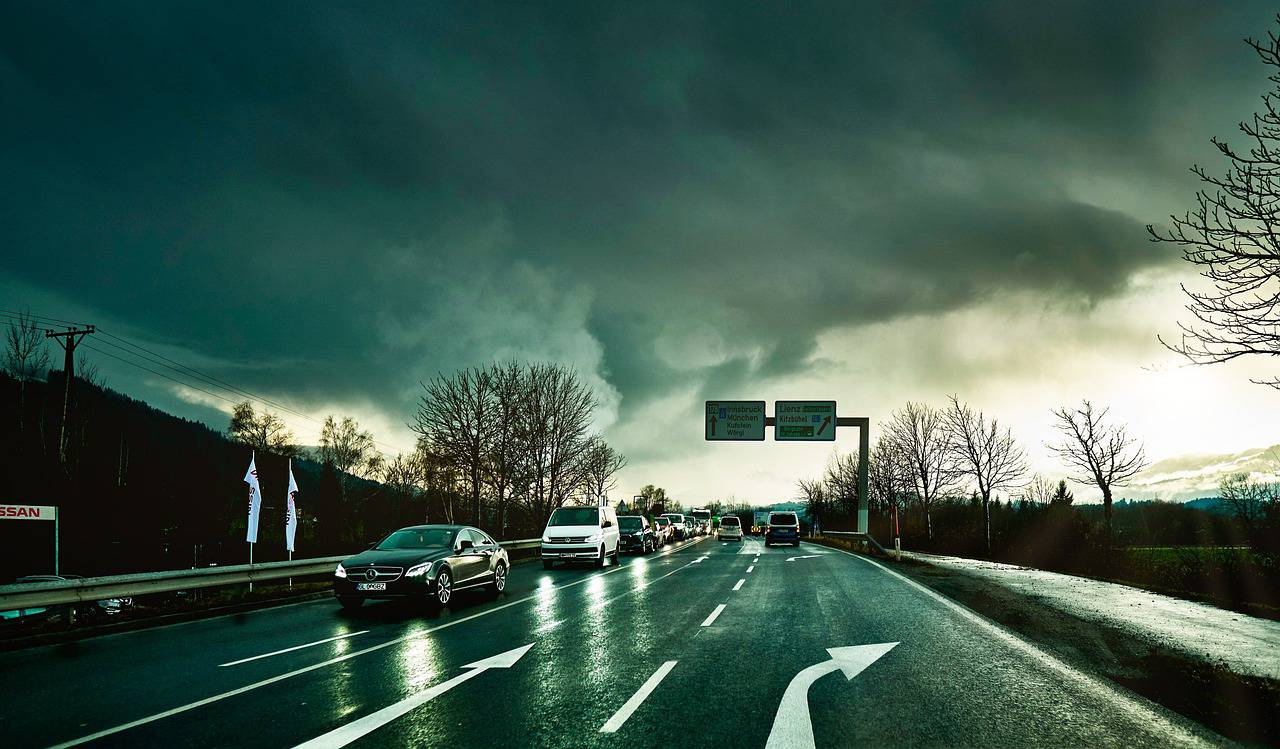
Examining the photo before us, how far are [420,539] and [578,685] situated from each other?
8886mm

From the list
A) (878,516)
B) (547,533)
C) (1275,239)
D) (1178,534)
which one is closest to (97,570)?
(547,533)

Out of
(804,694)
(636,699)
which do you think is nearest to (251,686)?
(636,699)

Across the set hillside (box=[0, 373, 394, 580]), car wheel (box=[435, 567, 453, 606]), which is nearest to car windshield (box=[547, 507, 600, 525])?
hillside (box=[0, 373, 394, 580])

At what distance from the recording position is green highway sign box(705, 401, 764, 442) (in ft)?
123

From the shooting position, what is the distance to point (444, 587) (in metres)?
13.2

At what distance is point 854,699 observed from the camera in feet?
20.0

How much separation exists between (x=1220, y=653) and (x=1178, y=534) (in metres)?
54.1

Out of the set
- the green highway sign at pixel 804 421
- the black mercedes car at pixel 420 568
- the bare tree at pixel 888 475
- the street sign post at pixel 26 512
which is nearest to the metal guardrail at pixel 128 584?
the black mercedes car at pixel 420 568

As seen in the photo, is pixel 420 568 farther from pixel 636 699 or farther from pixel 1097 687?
pixel 1097 687

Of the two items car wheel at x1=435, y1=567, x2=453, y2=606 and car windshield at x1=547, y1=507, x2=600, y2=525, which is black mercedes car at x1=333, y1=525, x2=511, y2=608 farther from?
car windshield at x1=547, y1=507, x2=600, y2=525

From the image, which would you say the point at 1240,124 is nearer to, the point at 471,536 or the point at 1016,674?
the point at 1016,674

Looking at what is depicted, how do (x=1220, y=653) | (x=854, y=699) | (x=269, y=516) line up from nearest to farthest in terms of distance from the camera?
(x=854, y=699), (x=1220, y=653), (x=269, y=516)

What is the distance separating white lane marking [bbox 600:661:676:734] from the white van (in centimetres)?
1641

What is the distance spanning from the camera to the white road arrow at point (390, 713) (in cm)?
500
